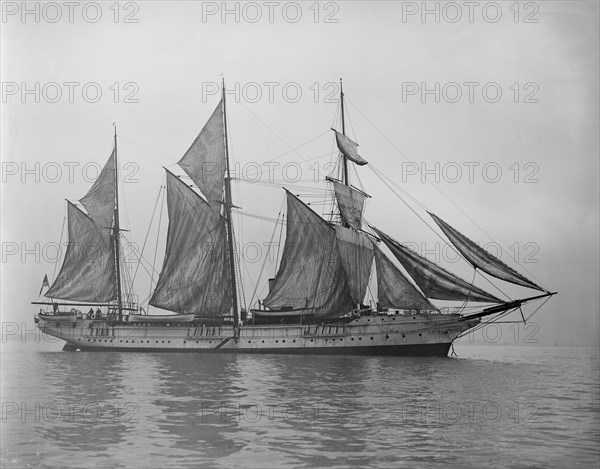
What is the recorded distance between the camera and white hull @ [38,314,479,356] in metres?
44.3

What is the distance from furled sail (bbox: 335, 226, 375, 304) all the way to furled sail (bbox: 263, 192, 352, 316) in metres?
0.37

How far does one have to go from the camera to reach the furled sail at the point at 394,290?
43344 mm

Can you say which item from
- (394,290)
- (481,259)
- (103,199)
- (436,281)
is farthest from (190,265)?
(481,259)

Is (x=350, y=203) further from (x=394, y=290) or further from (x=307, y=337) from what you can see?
(x=307, y=337)

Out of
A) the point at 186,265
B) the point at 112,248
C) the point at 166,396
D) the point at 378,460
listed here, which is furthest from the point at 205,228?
the point at 378,460

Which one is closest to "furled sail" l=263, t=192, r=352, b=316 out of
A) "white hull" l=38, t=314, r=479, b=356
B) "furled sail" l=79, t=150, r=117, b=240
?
"white hull" l=38, t=314, r=479, b=356

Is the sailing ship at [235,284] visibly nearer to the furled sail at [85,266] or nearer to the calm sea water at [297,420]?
the furled sail at [85,266]

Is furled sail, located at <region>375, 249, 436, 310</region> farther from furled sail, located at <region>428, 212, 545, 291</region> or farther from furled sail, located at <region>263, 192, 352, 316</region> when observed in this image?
furled sail, located at <region>428, 212, 545, 291</region>

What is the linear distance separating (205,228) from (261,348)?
33.3 ft

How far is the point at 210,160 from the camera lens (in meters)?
50.3

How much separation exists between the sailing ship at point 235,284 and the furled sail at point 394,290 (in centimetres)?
7

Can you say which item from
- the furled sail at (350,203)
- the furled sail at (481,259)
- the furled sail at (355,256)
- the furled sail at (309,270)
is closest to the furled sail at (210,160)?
the furled sail at (309,270)

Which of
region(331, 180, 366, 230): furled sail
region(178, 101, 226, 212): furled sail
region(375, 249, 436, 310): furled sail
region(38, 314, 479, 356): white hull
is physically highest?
region(178, 101, 226, 212): furled sail

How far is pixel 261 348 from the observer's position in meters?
47.0
